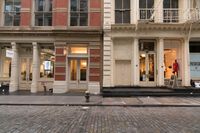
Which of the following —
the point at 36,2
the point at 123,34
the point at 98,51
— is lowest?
the point at 98,51

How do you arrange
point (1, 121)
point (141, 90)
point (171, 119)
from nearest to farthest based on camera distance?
point (1, 121)
point (171, 119)
point (141, 90)

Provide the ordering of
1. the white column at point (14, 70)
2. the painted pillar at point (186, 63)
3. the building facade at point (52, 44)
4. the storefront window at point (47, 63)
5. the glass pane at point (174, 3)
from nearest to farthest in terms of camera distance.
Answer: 1. the painted pillar at point (186, 63)
2. the building facade at point (52, 44)
3. the white column at point (14, 70)
4. the glass pane at point (174, 3)
5. the storefront window at point (47, 63)

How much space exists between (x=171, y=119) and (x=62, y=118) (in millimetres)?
4409

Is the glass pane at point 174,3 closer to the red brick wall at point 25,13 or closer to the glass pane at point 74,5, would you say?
the glass pane at point 74,5

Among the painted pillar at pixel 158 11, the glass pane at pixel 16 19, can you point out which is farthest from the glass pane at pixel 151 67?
the glass pane at pixel 16 19

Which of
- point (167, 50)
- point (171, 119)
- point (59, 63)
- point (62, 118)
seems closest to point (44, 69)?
point (59, 63)

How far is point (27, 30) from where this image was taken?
20844mm

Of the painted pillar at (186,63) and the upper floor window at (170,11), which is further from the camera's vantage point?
the upper floor window at (170,11)

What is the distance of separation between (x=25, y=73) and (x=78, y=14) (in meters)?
6.73

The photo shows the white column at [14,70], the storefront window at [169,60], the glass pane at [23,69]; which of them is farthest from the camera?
the glass pane at [23,69]

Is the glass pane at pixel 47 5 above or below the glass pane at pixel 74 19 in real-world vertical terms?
above

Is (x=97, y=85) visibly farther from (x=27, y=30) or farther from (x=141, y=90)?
(x=27, y=30)

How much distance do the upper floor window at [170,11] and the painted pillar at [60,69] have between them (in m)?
8.51

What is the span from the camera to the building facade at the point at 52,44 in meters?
20.6
